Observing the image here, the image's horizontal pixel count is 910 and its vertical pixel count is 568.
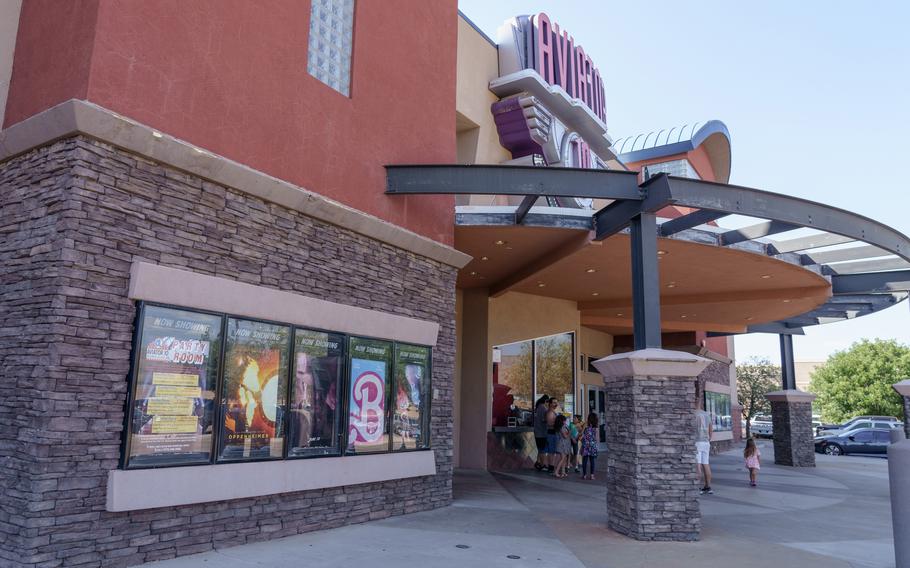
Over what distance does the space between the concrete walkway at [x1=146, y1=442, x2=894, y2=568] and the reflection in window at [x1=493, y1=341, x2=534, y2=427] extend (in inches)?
168

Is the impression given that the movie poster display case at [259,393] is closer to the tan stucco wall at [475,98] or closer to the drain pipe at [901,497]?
the drain pipe at [901,497]

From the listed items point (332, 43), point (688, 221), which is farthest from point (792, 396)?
point (332, 43)

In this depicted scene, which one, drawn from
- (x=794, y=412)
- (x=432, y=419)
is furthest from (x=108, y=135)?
(x=794, y=412)

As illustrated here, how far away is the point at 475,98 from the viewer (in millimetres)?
15641

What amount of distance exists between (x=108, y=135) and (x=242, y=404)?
11.0 feet

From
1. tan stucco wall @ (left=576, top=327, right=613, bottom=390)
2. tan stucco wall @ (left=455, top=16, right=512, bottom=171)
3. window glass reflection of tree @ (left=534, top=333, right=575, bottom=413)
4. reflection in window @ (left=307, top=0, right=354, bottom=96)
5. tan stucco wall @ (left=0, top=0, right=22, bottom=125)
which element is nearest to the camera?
tan stucco wall @ (left=0, top=0, right=22, bottom=125)

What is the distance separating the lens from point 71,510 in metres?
6.05

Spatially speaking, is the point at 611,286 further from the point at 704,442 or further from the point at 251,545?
the point at 251,545

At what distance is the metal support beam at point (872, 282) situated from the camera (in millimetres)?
15891

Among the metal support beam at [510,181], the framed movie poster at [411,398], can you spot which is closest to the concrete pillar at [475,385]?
the framed movie poster at [411,398]

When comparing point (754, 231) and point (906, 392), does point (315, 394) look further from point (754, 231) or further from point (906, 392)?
point (906, 392)

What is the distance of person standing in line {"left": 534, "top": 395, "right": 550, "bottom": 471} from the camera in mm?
17923

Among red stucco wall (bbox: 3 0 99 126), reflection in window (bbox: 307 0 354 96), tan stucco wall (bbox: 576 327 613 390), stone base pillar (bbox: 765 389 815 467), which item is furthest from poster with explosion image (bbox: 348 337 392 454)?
stone base pillar (bbox: 765 389 815 467)

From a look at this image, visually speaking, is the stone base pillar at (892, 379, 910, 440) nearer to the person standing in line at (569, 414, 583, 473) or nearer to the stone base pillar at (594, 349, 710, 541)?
the person standing in line at (569, 414, 583, 473)
